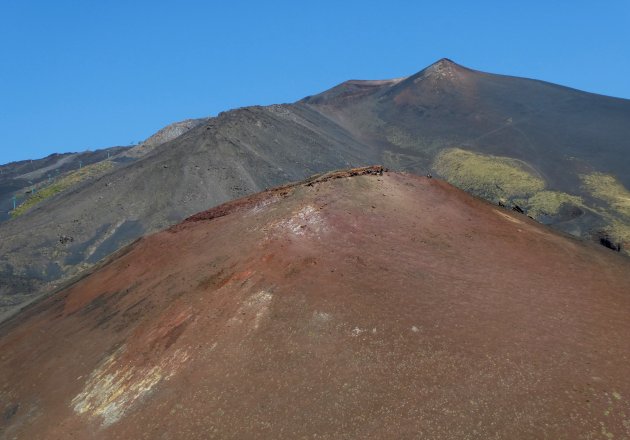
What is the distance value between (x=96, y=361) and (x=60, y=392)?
108 cm

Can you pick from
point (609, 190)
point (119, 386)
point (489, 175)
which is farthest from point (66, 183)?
point (119, 386)

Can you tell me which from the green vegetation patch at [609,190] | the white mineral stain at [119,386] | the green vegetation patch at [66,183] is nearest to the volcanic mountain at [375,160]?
the green vegetation patch at [609,190]

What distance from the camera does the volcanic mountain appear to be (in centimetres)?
3975

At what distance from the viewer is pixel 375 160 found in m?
59.2

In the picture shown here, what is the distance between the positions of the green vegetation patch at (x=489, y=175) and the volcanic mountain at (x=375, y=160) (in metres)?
0.15

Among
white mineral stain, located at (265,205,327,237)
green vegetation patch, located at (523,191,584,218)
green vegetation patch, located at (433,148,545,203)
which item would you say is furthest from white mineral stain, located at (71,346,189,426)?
green vegetation patch, located at (433,148,545,203)

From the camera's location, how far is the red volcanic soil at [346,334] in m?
12.2

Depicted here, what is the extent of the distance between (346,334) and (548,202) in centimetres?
3538

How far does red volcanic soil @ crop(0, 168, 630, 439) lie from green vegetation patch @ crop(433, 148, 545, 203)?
2808 cm

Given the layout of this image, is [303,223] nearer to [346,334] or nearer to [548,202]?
[346,334]

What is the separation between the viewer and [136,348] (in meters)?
16.0

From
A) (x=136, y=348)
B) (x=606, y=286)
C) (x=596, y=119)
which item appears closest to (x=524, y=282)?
(x=606, y=286)

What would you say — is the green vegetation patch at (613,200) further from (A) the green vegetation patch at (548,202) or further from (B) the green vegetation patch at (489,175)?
(B) the green vegetation patch at (489,175)

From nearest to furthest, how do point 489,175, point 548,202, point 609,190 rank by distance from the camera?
point 548,202, point 609,190, point 489,175
